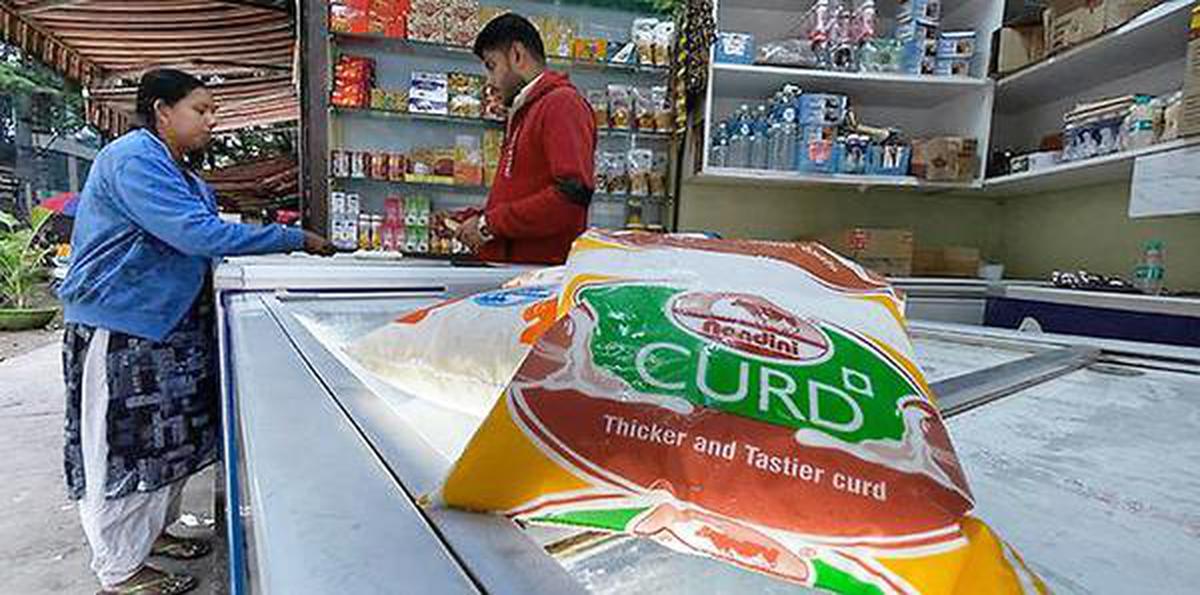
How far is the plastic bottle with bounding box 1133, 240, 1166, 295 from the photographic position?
Answer: 205cm

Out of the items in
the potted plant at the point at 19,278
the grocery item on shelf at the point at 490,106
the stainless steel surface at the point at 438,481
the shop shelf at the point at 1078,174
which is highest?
the grocery item on shelf at the point at 490,106

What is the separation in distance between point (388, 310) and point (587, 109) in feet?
3.49

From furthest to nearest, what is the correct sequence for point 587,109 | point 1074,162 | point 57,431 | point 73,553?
point 57,431, point 1074,162, point 73,553, point 587,109

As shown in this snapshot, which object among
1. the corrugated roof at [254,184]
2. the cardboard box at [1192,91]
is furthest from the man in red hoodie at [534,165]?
the corrugated roof at [254,184]

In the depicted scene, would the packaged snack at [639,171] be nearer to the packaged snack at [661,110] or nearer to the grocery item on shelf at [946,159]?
the packaged snack at [661,110]

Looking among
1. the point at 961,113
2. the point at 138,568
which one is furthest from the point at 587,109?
the point at 961,113

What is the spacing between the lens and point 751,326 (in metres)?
0.32

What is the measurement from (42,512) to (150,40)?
3.42 metres

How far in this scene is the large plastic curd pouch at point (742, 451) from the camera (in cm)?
21

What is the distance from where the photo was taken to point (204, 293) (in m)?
1.76

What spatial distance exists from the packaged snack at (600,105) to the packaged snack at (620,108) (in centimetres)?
2

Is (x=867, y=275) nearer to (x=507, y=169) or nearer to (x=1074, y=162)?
(x=507, y=169)

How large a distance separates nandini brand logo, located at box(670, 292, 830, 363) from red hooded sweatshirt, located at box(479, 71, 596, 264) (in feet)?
4.38

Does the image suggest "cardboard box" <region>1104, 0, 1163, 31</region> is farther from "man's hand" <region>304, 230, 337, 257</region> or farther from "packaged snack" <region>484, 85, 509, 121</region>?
"man's hand" <region>304, 230, 337, 257</region>
